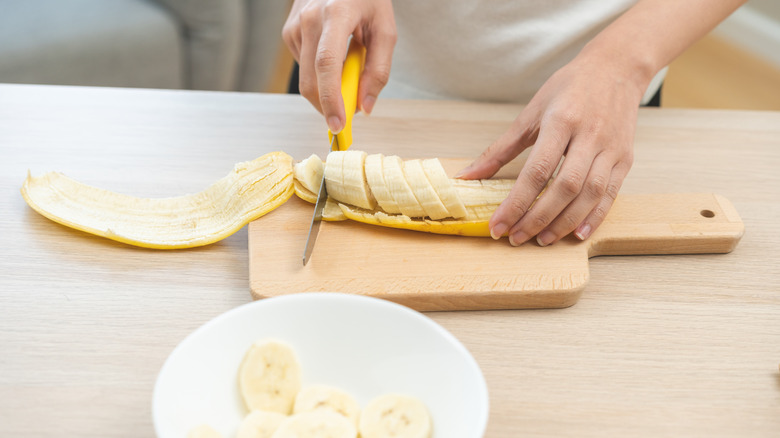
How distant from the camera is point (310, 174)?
128cm

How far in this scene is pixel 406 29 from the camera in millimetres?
1796

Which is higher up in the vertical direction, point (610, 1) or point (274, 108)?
point (610, 1)

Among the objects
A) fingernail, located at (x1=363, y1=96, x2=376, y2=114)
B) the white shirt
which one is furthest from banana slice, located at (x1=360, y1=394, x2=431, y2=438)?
the white shirt

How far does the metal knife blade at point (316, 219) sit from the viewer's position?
3.74 feet

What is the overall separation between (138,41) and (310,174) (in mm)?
1974

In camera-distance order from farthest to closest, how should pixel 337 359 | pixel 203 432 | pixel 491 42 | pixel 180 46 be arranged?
pixel 180 46 < pixel 491 42 < pixel 337 359 < pixel 203 432

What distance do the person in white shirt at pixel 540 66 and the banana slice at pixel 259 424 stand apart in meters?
0.59

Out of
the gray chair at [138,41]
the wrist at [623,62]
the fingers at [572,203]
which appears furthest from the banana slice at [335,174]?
the gray chair at [138,41]

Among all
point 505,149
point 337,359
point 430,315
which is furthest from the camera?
point 505,149

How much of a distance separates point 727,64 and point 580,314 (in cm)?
336

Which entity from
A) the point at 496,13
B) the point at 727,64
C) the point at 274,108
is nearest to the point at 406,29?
the point at 496,13

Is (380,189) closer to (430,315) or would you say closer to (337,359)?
(430,315)

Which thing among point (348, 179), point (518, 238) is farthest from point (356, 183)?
point (518, 238)

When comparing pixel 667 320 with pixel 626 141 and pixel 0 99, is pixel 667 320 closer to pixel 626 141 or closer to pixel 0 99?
pixel 626 141
